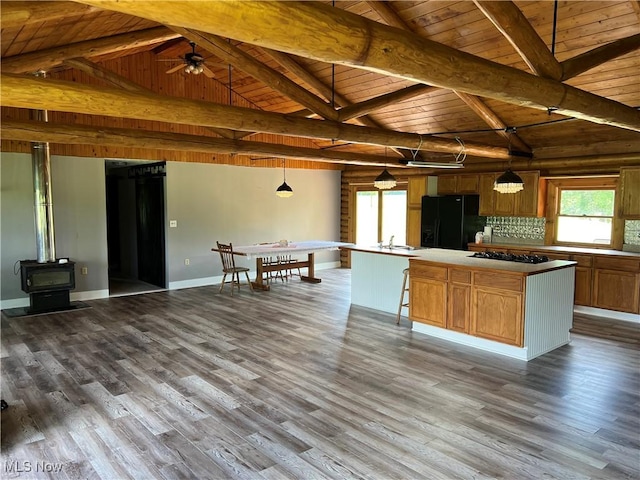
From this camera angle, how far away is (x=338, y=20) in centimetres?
217

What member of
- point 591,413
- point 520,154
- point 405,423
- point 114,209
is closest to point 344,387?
point 405,423

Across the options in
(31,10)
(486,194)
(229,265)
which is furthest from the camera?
(229,265)

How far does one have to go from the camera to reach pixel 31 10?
3111 mm

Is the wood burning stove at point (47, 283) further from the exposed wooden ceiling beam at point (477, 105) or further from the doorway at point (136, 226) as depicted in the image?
the exposed wooden ceiling beam at point (477, 105)

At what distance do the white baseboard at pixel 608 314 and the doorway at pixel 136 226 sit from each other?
719 cm

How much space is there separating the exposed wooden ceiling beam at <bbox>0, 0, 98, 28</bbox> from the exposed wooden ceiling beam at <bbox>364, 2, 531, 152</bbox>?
3.24 metres

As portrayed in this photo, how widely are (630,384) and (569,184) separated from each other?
4272 millimetres

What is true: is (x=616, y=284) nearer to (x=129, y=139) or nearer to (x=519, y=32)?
(x=519, y=32)

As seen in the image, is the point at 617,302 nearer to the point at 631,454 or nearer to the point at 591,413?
the point at 591,413

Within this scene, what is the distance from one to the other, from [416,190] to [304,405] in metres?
6.45

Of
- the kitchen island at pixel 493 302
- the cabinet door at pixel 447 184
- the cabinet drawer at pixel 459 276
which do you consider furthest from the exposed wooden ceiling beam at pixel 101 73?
the cabinet door at pixel 447 184

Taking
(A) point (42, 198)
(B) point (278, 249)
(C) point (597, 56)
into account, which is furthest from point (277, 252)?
(C) point (597, 56)

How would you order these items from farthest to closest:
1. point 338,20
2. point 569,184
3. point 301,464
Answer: point 569,184 < point 301,464 < point 338,20

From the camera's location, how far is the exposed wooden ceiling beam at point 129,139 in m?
4.86
